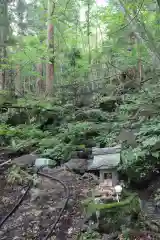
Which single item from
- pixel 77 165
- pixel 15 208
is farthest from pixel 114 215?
pixel 77 165

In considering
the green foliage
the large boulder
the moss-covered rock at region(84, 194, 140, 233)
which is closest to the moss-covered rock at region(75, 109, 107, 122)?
the large boulder

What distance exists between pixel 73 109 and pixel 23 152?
2867 mm

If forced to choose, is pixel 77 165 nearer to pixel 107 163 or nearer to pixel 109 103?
pixel 107 163

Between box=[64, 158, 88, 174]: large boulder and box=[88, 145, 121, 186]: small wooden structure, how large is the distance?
1.47 metres

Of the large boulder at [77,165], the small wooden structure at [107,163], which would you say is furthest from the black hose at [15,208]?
the small wooden structure at [107,163]

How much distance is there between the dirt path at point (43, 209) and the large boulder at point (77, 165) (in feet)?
0.88

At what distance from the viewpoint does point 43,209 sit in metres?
4.72

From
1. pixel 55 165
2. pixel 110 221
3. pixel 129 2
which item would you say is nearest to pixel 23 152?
pixel 55 165

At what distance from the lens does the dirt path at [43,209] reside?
3.91 meters

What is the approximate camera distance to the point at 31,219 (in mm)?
4332

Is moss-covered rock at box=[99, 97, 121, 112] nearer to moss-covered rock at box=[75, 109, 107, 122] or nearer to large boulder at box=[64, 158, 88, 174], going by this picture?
moss-covered rock at box=[75, 109, 107, 122]

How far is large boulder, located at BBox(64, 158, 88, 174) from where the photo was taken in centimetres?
674

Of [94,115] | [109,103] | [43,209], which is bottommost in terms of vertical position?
[43,209]

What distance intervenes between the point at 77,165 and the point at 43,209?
231 cm
